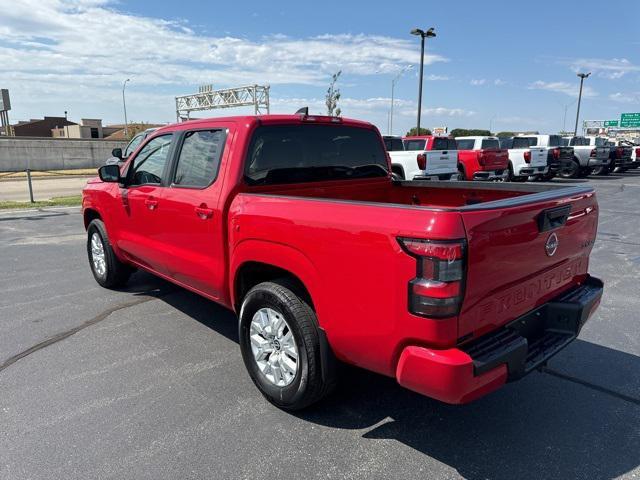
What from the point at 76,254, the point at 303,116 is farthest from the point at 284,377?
the point at 76,254

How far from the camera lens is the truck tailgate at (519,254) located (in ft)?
7.54

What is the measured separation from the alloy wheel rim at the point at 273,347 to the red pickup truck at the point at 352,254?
0.04 feet

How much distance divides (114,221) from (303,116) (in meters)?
2.55

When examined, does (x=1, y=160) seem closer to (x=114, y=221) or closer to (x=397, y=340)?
(x=114, y=221)

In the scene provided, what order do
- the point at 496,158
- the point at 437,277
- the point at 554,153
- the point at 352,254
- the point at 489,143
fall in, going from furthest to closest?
the point at 554,153
the point at 489,143
the point at 496,158
the point at 352,254
the point at 437,277

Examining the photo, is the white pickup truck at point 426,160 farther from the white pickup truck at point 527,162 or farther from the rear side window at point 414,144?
the white pickup truck at point 527,162

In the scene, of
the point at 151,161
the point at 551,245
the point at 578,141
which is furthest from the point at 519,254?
the point at 578,141

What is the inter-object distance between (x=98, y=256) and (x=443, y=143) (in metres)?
12.7

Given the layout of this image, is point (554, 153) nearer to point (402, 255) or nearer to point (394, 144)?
point (394, 144)

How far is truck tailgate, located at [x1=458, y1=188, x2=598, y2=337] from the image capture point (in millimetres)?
2299

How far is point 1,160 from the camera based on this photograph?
36.1m

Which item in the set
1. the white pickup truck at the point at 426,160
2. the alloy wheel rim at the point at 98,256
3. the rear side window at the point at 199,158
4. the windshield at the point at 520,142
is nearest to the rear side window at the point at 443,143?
the white pickup truck at the point at 426,160

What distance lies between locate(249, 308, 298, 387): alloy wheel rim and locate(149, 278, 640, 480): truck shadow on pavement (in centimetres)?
32

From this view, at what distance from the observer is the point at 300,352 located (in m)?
2.92
